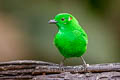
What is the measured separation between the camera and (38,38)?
4961 mm

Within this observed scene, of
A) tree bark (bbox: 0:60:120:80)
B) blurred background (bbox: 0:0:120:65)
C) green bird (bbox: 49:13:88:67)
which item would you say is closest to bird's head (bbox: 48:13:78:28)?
green bird (bbox: 49:13:88:67)

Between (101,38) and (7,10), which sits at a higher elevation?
(7,10)

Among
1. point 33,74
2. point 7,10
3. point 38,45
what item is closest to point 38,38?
point 38,45

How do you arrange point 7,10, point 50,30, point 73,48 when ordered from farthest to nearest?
1. point 7,10
2. point 50,30
3. point 73,48

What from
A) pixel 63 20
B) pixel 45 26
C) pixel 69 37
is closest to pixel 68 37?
pixel 69 37

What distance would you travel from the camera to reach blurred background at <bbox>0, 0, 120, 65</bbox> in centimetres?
493

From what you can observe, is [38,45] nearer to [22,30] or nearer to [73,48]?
[22,30]

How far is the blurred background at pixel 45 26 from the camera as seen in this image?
16.2ft

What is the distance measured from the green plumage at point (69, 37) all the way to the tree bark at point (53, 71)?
12cm

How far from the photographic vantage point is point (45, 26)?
4953 millimetres

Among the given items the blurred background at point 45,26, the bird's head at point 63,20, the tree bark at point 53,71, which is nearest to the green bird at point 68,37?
the bird's head at point 63,20

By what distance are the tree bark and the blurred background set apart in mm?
2207

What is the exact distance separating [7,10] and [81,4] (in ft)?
3.38

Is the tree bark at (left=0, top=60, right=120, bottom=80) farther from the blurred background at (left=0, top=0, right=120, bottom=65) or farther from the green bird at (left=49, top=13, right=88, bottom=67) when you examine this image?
the blurred background at (left=0, top=0, right=120, bottom=65)
